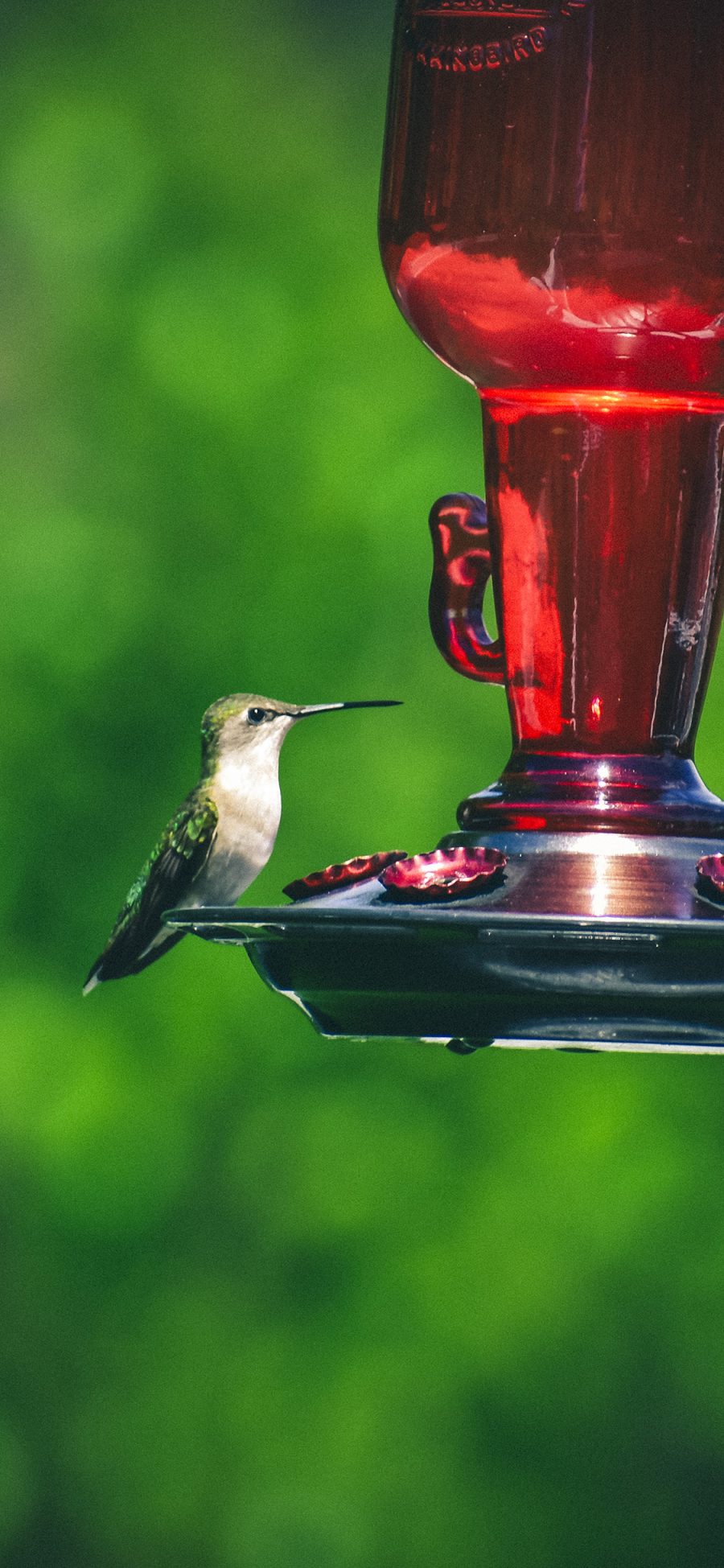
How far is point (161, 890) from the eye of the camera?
4645 mm

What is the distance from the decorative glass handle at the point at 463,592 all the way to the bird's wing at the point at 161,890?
1.74 metres

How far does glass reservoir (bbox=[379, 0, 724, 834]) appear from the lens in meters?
2.13

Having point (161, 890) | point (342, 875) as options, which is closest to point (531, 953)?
point (342, 875)

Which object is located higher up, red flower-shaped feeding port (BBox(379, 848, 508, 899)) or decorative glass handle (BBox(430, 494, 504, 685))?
decorative glass handle (BBox(430, 494, 504, 685))

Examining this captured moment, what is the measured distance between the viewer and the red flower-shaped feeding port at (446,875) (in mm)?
2078

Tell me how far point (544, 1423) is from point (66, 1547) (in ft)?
9.57

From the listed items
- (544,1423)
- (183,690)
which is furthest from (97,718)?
(544,1423)

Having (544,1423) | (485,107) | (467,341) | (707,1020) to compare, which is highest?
(485,107)

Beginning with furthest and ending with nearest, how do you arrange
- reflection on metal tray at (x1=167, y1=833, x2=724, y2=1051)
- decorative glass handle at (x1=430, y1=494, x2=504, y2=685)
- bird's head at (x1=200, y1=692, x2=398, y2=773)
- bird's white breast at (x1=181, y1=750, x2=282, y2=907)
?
bird's head at (x1=200, y1=692, x2=398, y2=773), bird's white breast at (x1=181, y1=750, x2=282, y2=907), decorative glass handle at (x1=430, y1=494, x2=504, y2=685), reflection on metal tray at (x1=167, y1=833, x2=724, y2=1051)

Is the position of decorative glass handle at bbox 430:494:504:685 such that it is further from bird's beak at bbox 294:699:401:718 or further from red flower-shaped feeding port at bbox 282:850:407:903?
bird's beak at bbox 294:699:401:718

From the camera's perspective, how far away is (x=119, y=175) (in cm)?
1238

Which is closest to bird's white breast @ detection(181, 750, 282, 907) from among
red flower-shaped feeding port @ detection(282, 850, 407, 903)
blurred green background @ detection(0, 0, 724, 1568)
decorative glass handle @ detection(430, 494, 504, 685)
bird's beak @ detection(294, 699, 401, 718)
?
bird's beak @ detection(294, 699, 401, 718)

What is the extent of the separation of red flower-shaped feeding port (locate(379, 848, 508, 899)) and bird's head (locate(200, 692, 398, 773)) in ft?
8.87

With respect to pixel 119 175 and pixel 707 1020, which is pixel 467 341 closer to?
pixel 707 1020
